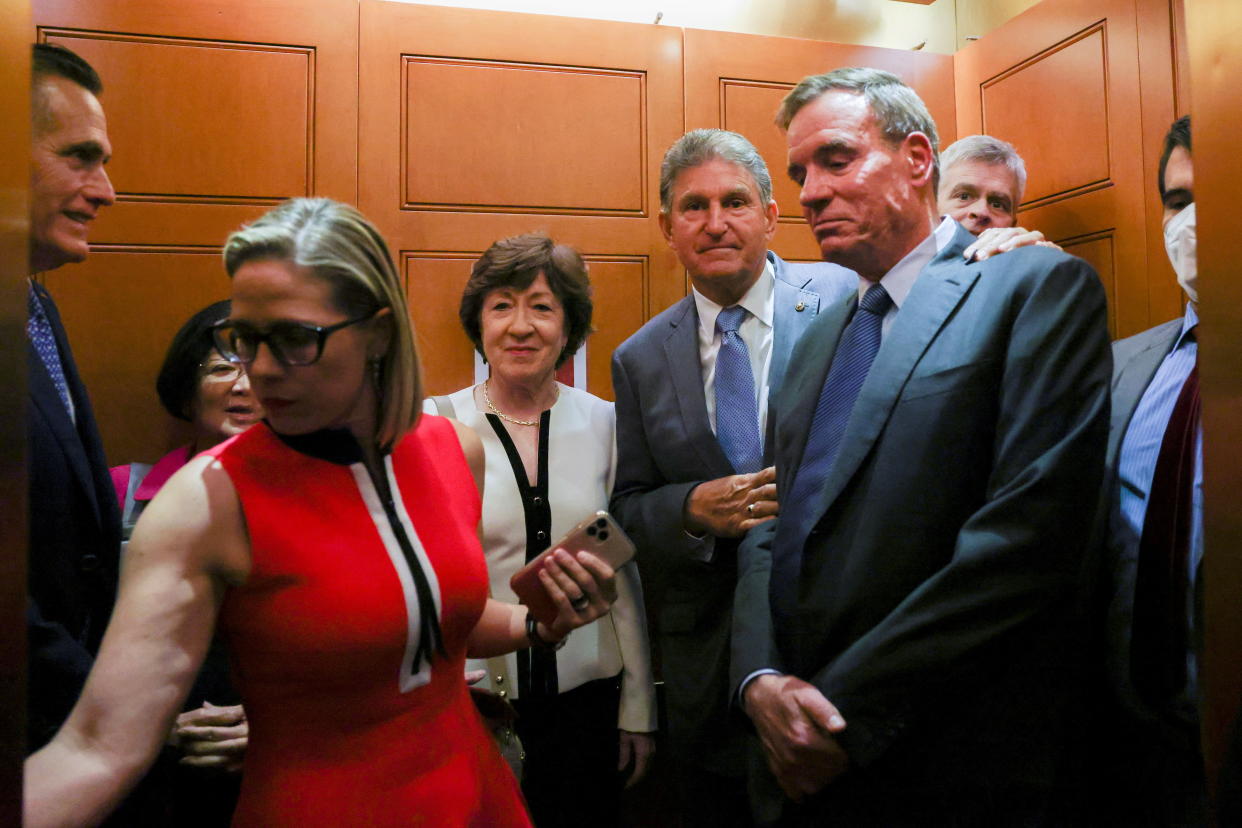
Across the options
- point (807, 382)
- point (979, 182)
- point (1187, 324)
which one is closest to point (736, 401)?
point (807, 382)

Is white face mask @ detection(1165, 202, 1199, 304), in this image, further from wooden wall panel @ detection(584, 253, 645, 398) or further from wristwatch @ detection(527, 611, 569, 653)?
wooden wall panel @ detection(584, 253, 645, 398)

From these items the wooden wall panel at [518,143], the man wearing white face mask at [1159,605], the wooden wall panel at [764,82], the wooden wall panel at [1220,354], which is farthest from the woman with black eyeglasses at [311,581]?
the wooden wall panel at [764,82]

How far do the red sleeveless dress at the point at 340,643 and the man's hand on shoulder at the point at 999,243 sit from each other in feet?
3.35

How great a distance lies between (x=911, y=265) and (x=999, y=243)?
0.53 ft

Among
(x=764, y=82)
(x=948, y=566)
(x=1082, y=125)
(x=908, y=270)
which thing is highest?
(x=764, y=82)

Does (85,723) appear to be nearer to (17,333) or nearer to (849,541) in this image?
(17,333)

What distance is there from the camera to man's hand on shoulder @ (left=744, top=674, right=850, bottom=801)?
1435mm

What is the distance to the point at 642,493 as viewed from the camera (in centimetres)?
229

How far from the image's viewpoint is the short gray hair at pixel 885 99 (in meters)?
1.75

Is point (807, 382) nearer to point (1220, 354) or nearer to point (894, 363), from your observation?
point (894, 363)

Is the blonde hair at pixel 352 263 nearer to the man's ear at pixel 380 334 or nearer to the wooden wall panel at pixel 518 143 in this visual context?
the man's ear at pixel 380 334

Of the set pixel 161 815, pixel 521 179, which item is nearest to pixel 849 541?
pixel 161 815

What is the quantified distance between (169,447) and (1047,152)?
290cm

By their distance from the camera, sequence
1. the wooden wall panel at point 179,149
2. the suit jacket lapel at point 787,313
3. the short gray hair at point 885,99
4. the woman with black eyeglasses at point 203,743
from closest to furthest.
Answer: the woman with black eyeglasses at point 203,743 < the short gray hair at point 885,99 < the suit jacket lapel at point 787,313 < the wooden wall panel at point 179,149
